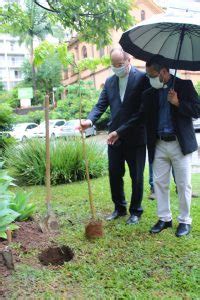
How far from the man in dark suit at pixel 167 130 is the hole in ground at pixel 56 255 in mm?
1037

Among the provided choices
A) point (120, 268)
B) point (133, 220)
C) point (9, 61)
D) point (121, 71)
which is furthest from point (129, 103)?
point (9, 61)

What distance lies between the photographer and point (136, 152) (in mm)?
4246

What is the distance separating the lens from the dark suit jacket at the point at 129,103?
4094 mm

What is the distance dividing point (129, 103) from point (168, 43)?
2.62 ft

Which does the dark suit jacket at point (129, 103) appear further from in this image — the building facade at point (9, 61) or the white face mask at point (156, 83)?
the building facade at point (9, 61)

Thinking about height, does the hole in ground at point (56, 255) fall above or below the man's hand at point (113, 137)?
below

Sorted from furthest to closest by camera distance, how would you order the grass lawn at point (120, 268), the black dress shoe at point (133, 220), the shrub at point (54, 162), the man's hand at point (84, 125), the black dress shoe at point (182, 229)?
the shrub at point (54, 162)
the black dress shoe at point (133, 220)
the man's hand at point (84, 125)
the black dress shoe at point (182, 229)
the grass lawn at point (120, 268)

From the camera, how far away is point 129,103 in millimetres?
4121

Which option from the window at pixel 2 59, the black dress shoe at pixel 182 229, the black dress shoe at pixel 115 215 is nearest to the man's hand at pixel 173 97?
the black dress shoe at pixel 182 229

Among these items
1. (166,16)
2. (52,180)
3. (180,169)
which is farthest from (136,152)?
(52,180)

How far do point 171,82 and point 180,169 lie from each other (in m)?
0.93

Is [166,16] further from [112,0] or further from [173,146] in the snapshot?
[112,0]

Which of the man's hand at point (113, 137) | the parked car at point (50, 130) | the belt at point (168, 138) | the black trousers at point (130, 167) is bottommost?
the parked car at point (50, 130)

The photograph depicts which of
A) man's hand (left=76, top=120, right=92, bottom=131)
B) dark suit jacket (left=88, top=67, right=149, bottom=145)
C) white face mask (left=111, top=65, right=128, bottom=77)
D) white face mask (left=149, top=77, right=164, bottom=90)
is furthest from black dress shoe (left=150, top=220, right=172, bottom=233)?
white face mask (left=111, top=65, right=128, bottom=77)
